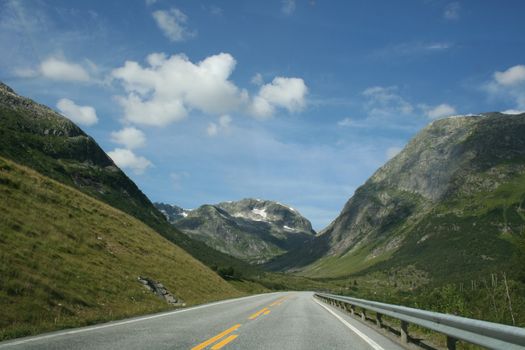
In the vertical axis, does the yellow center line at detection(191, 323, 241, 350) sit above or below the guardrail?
below

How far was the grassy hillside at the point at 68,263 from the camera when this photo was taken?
49.5ft

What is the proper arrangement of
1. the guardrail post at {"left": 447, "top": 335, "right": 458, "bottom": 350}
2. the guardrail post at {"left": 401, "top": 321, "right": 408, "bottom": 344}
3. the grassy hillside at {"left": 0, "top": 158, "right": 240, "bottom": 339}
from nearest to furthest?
the guardrail post at {"left": 447, "top": 335, "right": 458, "bottom": 350} < the guardrail post at {"left": 401, "top": 321, "right": 408, "bottom": 344} < the grassy hillside at {"left": 0, "top": 158, "right": 240, "bottom": 339}

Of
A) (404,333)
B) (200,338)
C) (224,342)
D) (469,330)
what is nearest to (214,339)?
(200,338)

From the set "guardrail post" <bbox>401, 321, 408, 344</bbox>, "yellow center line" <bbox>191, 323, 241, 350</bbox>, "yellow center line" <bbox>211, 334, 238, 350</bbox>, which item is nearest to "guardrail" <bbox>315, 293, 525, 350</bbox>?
"guardrail post" <bbox>401, 321, 408, 344</bbox>

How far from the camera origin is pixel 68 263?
71.8 ft

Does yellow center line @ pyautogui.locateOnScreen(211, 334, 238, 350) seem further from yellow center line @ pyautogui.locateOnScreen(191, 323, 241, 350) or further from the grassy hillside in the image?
the grassy hillside

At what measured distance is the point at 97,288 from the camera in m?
20.9

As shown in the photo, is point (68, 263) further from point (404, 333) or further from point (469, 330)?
point (469, 330)

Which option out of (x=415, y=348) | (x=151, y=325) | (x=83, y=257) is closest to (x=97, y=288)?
(x=83, y=257)

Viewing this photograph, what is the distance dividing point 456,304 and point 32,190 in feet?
90.4

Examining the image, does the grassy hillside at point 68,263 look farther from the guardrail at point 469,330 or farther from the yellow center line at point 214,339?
the guardrail at point 469,330

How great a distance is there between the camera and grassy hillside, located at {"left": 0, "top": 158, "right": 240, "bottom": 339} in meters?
15.1

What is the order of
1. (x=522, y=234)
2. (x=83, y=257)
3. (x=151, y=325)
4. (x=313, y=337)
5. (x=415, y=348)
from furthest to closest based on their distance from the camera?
(x=522, y=234)
(x=83, y=257)
(x=151, y=325)
(x=313, y=337)
(x=415, y=348)

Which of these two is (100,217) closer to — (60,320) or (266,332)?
(60,320)
